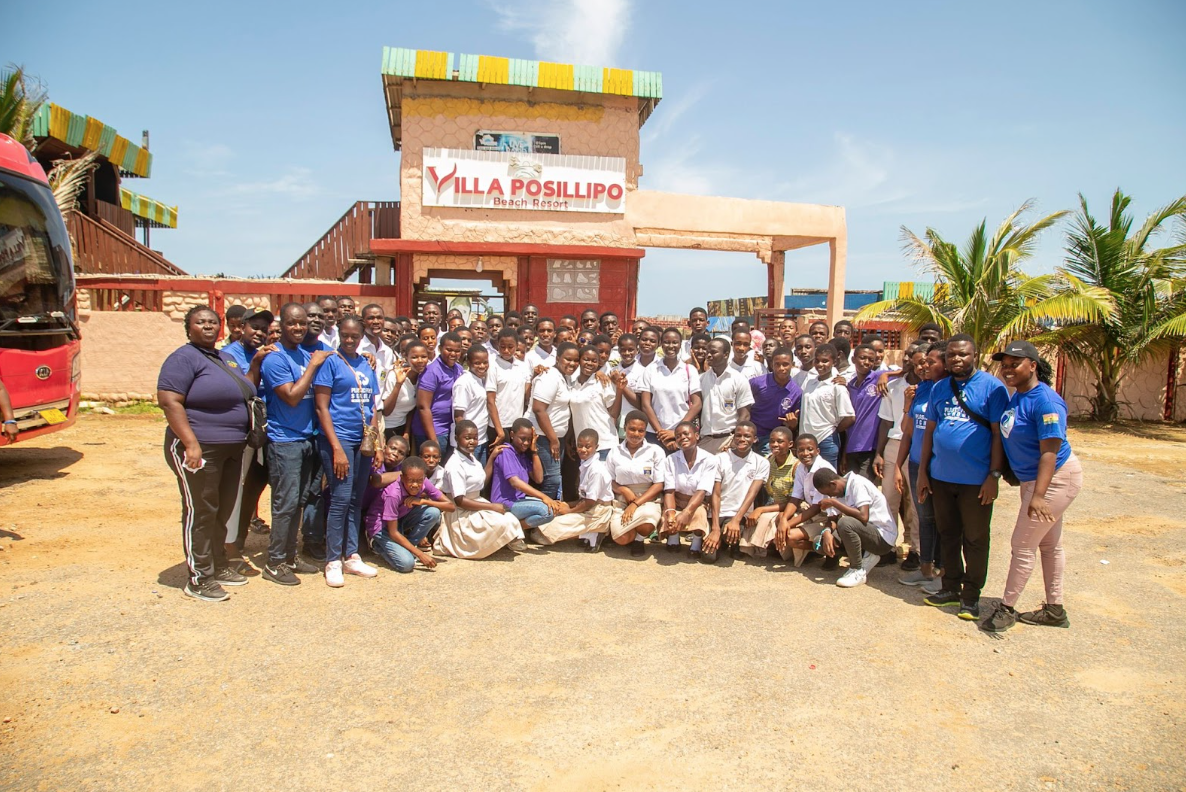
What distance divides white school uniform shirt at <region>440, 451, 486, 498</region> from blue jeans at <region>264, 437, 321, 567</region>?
3.32 feet

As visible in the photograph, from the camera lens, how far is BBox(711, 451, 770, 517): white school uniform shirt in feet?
18.5

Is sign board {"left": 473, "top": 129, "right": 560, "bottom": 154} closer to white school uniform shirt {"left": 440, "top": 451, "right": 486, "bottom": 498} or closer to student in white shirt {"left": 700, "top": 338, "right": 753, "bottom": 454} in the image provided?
student in white shirt {"left": 700, "top": 338, "right": 753, "bottom": 454}

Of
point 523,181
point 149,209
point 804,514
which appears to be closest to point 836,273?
point 523,181

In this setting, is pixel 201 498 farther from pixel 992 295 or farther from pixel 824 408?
pixel 992 295

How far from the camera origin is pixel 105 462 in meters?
8.51

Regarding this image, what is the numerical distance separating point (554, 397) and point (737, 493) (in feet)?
5.21

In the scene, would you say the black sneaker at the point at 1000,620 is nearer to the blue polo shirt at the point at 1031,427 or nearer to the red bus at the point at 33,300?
the blue polo shirt at the point at 1031,427

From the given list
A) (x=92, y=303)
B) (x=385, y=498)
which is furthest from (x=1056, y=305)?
(x=92, y=303)

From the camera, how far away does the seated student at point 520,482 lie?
5711 millimetres

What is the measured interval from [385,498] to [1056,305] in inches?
477

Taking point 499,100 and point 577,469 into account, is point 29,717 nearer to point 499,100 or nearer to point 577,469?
point 577,469

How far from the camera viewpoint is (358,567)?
198 inches

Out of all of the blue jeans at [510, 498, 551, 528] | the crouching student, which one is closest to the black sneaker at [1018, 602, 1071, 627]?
the blue jeans at [510, 498, 551, 528]

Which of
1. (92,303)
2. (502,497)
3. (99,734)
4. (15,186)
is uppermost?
(15,186)
